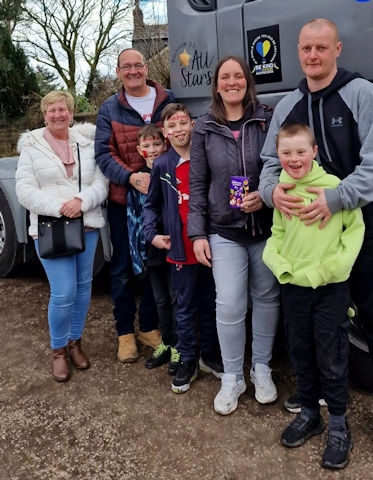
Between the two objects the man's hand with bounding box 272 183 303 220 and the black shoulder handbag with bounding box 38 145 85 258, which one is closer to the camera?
the man's hand with bounding box 272 183 303 220

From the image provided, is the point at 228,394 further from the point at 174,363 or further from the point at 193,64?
the point at 193,64

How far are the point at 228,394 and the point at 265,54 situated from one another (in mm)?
1723

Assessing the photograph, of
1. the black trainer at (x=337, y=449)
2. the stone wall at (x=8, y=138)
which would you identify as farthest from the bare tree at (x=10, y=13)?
the black trainer at (x=337, y=449)

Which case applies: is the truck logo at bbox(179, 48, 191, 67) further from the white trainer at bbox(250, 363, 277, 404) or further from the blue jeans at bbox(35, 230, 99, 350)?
the white trainer at bbox(250, 363, 277, 404)

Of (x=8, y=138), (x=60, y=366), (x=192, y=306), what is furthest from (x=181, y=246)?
(x=8, y=138)

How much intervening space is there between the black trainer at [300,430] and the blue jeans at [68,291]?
1.40 meters

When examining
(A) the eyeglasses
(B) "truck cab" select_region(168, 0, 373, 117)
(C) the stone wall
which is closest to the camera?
(B) "truck cab" select_region(168, 0, 373, 117)

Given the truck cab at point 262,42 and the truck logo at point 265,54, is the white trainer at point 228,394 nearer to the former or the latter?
the truck cab at point 262,42

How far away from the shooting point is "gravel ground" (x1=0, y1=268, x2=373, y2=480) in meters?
2.24

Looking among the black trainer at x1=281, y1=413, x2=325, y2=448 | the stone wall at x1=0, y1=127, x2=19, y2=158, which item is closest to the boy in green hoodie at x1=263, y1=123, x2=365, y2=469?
the black trainer at x1=281, y1=413, x2=325, y2=448

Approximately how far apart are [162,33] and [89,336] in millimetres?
7510

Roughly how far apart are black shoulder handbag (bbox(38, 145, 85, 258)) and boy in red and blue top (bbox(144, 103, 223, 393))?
0.41 metres

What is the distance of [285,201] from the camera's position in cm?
215

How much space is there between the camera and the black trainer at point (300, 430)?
233 centimetres
